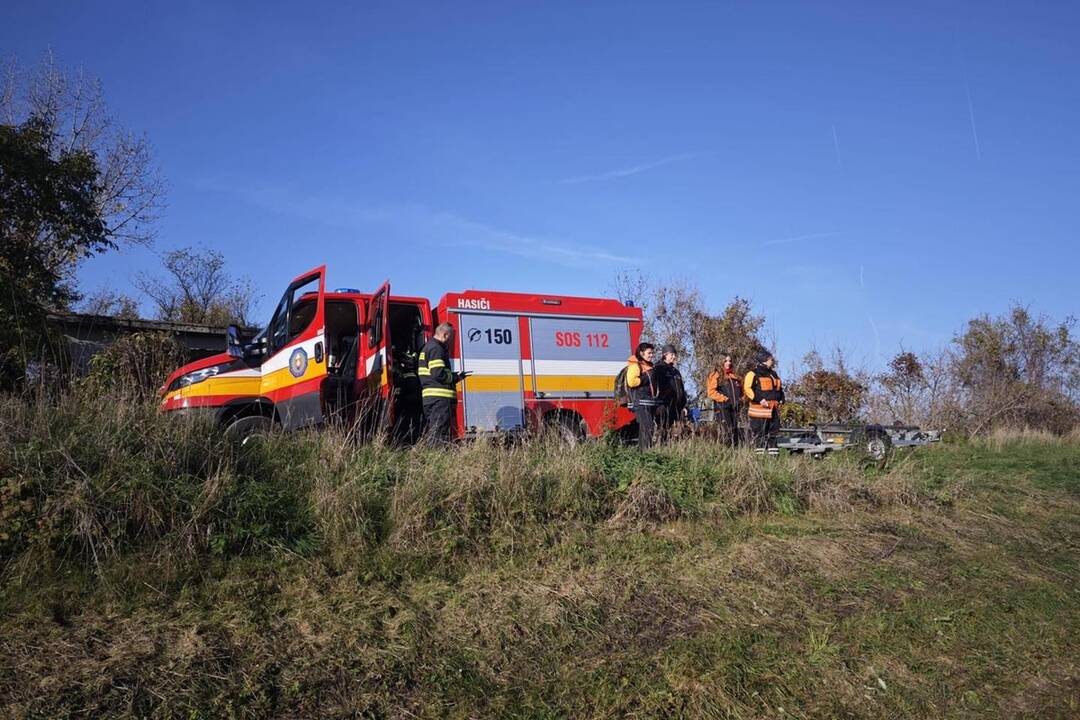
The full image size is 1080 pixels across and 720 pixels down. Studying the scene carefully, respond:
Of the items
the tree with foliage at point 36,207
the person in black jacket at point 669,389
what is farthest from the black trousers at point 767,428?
the tree with foliage at point 36,207

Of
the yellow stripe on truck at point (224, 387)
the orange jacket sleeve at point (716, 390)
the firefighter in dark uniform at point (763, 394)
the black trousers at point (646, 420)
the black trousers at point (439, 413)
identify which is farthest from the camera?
the orange jacket sleeve at point (716, 390)

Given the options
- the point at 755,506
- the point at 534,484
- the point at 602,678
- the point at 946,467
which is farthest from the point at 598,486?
the point at 946,467

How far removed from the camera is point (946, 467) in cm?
1125

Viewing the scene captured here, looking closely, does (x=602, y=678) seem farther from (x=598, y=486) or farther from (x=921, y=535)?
(x=921, y=535)

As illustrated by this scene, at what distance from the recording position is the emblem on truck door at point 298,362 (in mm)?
9688

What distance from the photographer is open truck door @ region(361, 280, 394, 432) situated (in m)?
9.48

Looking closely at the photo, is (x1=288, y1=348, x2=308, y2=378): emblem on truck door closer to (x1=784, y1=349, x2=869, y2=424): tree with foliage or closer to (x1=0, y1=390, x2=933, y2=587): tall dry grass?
(x1=0, y1=390, x2=933, y2=587): tall dry grass

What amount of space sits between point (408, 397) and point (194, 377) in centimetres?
265

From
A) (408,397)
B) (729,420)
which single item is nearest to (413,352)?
(408,397)

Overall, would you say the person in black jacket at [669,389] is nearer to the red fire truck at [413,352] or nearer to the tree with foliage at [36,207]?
the red fire truck at [413,352]

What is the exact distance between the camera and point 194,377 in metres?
9.57

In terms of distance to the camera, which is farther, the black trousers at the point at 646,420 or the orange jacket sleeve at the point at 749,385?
the orange jacket sleeve at the point at 749,385

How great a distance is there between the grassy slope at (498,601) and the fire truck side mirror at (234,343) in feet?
11.9

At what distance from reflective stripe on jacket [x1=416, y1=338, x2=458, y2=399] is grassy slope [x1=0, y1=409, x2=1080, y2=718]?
194 cm
